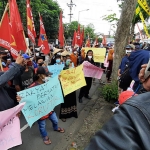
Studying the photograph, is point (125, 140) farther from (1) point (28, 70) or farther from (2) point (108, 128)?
(1) point (28, 70)

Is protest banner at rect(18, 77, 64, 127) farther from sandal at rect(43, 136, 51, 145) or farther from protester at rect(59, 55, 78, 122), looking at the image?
protester at rect(59, 55, 78, 122)

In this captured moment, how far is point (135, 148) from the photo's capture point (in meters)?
0.57

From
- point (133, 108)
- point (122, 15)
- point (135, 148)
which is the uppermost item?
point (122, 15)

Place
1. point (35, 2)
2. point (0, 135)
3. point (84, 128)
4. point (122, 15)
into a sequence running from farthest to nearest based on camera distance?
point (35, 2)
point (122, 15)
point (84, 128)
point (0, 135)

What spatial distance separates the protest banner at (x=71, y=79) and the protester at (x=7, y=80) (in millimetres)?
1326

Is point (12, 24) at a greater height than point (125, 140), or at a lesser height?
greater

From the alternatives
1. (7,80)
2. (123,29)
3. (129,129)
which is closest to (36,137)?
(7,80)

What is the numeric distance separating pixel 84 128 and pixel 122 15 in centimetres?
334

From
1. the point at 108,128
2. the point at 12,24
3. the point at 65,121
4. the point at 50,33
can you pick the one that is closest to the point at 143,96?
the point at 108,128

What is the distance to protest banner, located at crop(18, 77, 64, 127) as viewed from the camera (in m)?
2.65

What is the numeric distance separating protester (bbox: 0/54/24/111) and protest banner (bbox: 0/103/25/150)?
0.26 meters

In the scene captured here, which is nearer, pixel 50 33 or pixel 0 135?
pixel 0 135

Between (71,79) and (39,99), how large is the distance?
4.18ft

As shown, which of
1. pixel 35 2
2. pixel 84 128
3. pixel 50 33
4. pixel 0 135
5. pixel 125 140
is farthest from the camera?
pixel 50 33
